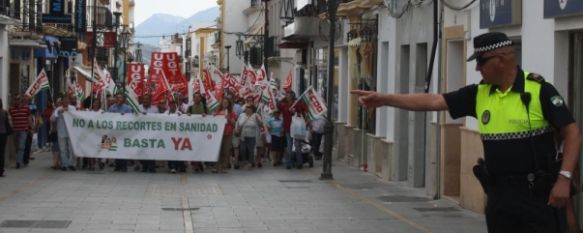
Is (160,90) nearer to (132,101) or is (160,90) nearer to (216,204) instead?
(132,101)

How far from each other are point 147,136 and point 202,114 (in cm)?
131

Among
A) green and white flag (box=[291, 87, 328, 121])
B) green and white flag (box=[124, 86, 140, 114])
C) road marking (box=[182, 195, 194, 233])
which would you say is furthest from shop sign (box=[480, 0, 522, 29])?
green and white flag (box=[124, 86, 140, 114])

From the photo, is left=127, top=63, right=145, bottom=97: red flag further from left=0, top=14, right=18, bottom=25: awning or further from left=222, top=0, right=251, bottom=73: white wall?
left=222, top=0, right=251, bottom=73: white wall

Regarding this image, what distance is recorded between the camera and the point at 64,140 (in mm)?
22578

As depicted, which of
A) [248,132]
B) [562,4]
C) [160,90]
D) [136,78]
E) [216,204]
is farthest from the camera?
[136,78]

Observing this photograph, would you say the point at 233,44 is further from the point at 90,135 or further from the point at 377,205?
the point at 377,205

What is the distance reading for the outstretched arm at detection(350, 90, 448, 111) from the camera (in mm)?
6168

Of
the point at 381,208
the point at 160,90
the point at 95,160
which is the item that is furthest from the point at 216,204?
the point at 160,90

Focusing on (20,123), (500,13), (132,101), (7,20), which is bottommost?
(20,123)

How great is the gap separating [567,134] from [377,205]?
1047cm

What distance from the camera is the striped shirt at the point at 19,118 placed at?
22562 mm

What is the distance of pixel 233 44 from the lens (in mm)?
87062

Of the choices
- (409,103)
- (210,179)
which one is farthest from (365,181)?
(409,103)

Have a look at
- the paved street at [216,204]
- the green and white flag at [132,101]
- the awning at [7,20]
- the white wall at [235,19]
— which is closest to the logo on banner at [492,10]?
the paved street at [216,204]
